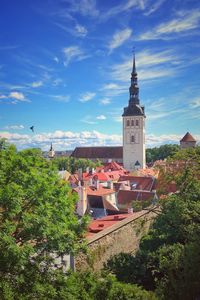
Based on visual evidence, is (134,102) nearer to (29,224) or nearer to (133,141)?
(133,141)

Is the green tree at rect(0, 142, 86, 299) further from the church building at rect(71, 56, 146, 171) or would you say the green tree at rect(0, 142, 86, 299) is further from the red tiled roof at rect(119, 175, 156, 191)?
the church building at rect(71, 56, 146, 171)

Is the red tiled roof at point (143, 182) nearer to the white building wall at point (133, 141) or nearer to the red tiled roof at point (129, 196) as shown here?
the red tiled roof at point (129, 196)

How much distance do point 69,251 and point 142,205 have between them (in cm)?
571

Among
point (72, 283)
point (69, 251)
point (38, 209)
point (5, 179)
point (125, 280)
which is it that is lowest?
point (125, 280)

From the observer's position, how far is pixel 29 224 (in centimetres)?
943

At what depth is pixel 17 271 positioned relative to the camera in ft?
30.3

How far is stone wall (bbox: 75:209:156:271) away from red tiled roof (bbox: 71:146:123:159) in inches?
2778

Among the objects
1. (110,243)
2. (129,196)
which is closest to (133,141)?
(129,196)

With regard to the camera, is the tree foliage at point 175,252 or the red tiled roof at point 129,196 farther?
the red tiled roof at point 129,196

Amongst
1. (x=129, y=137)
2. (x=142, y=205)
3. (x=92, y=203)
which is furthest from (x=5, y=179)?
(x=129, y=137)

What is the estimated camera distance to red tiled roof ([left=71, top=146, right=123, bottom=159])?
89.4 meters

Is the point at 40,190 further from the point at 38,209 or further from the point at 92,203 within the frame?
the point at 92,203

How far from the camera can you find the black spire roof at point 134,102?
7225cm

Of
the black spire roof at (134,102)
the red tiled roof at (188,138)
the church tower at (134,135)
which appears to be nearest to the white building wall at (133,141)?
the church tower at (134,135)
